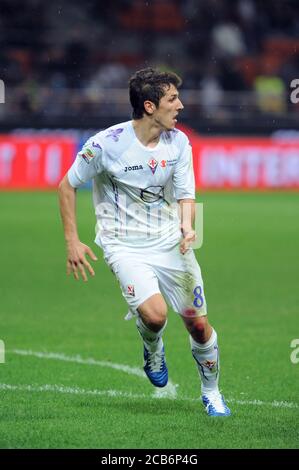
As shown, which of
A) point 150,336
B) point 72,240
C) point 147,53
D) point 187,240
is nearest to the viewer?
point 187,240

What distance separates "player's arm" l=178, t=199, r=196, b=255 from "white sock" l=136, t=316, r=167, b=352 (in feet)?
1.83

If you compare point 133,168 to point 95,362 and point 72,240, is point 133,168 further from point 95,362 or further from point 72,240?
point 95,362

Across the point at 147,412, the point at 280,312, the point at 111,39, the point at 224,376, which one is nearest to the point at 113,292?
the point at 280,312

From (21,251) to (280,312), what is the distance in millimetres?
5464

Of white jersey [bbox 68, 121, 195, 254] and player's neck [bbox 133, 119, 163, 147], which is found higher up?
player's neck [bbox 133, 119, 163, 147]

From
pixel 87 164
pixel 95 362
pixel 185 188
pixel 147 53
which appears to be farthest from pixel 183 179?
pixel 147 53

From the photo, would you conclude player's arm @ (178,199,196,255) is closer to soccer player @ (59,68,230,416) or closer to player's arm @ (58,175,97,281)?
soccer player @ (59,68,230,416)

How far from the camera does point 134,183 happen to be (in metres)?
6.67

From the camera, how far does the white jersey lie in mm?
6637

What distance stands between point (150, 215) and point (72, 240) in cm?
59

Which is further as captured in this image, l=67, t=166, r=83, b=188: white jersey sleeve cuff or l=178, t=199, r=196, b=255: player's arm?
l=67, t=166, r=83, b=188: white jersey sleeve cuff

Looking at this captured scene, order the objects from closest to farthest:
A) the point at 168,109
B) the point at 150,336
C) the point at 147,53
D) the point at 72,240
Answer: the point at 72,240 → the point at 168,109 → the point at 150,336 → the point at 147,53

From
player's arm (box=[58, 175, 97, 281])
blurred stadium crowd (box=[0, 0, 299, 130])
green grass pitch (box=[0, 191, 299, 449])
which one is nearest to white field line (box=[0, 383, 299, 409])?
green grass pitch (box=[0, 191, 299, 449])
